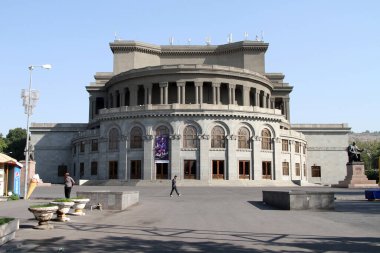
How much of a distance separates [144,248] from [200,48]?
7422cm

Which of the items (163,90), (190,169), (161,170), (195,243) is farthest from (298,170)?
(195,243)

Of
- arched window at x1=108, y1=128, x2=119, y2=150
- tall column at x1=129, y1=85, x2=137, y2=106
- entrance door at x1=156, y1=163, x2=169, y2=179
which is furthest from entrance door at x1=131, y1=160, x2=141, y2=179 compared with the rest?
tall column at x1=129, y1=85, x2=137, y2=106

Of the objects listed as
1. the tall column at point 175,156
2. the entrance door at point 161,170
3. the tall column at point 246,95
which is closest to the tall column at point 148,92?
the tall column at point 175,156

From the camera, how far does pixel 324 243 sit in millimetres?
11789

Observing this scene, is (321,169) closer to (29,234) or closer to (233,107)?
(233,107)

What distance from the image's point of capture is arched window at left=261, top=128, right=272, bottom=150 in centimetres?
6058

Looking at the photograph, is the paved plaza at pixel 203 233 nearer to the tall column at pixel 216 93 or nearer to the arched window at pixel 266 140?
the arched window at pixel 266 140

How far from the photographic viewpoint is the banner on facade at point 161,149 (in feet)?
188

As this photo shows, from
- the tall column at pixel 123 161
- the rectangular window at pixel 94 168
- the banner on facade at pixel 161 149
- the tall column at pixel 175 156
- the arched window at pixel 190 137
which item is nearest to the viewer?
the tall column at pixel 175 156

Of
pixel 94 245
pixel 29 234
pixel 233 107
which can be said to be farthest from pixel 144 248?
pixel 233 107

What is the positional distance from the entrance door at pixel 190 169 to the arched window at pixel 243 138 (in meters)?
7.05

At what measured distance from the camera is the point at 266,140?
61.0 m

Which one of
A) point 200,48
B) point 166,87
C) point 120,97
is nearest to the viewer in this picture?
Result: point 166,87

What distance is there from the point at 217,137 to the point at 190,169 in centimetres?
572
